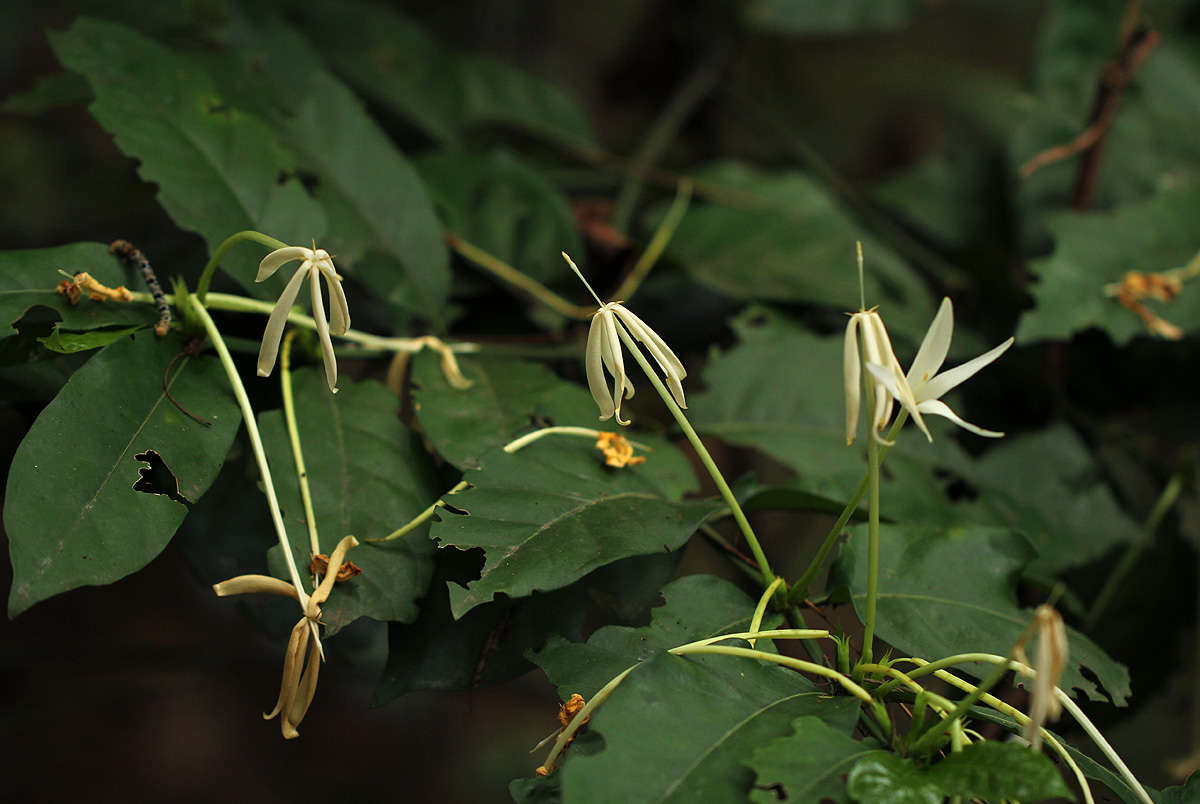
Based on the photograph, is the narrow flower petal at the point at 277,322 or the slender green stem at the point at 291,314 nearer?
the narrow flower petal at the point at 277,322

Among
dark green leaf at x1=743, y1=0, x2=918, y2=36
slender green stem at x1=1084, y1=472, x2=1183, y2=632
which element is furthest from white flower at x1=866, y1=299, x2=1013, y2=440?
dark green leaf at x1=743, y1=0, x2=918, y2=36

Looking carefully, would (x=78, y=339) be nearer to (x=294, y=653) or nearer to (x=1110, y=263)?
(x=294, y=653)

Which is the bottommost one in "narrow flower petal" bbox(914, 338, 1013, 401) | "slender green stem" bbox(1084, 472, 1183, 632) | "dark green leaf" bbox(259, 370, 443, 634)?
"slender green stem" bbox(1084, 472, 1183, 632)

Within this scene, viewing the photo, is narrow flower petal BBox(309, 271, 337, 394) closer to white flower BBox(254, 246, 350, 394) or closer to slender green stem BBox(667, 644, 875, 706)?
white flower BBox(254, 246, 350, 394)

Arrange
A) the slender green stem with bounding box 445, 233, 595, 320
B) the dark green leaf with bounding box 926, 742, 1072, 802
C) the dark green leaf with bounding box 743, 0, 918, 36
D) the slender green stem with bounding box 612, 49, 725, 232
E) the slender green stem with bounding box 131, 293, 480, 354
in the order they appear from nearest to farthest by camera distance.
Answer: the dark green leaf with bounding box 926, 742, 1072, 802 < the slender green stem with bounding box 131, 293, 480, 354 < the slender green stem with bounding box 445, 233, 595, 320 < the slender green stem with bounding box 612, 49, 725, 232 < the dark green leaf with bounding box 743, 0, 918, 36

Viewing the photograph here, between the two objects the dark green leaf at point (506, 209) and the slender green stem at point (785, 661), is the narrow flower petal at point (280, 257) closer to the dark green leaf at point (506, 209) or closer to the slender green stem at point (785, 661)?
the slender green stem at point (785, 661)

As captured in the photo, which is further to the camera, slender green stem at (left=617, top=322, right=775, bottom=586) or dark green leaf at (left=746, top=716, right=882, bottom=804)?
slender green stem at (left=617, top=322, right=775, bottom=586)

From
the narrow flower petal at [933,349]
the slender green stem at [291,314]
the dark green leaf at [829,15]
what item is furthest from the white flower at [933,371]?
the dark green leaf at [829,15]

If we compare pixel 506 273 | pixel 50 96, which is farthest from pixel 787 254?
pixel 50 96
